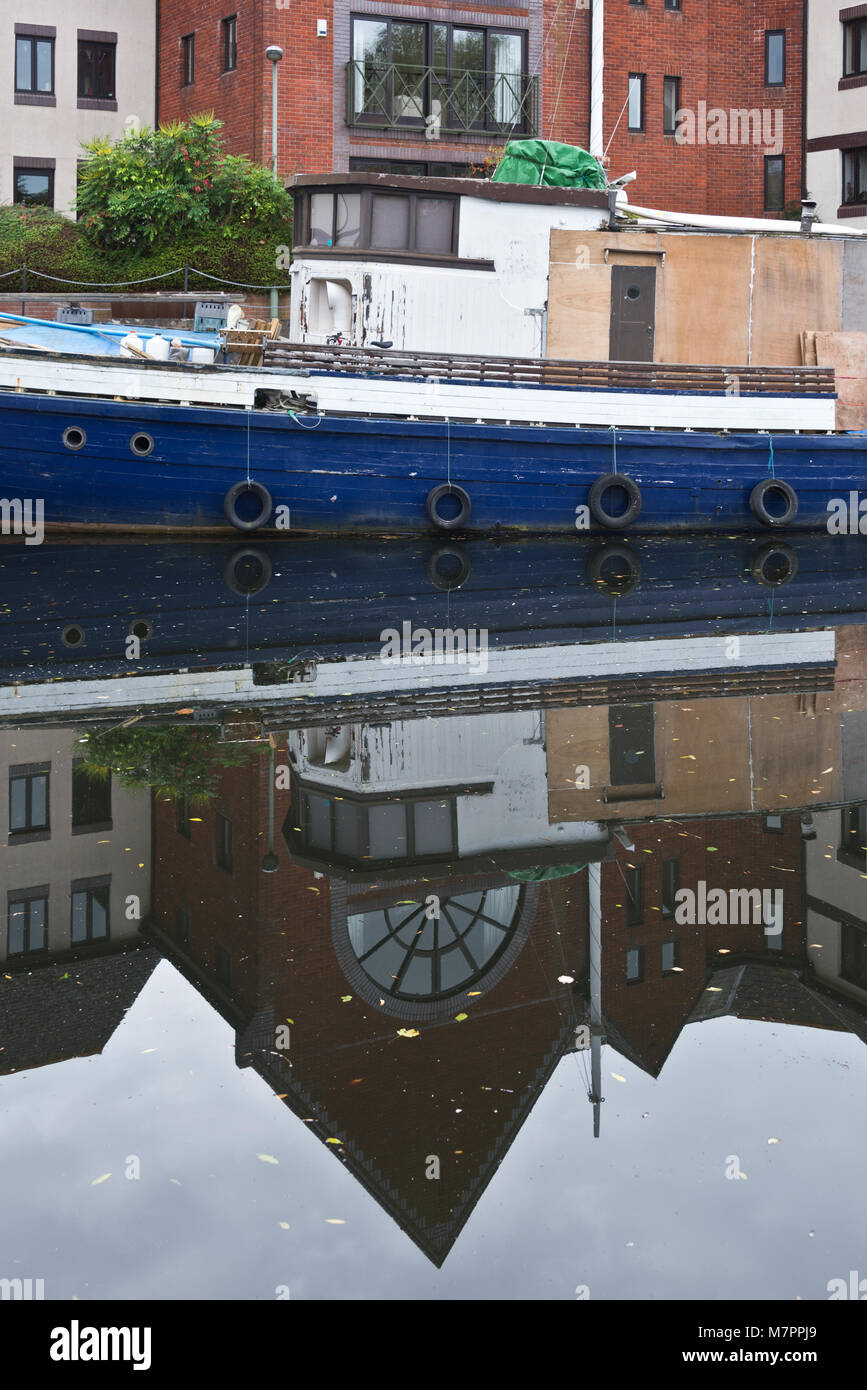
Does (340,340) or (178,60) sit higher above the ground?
(178,60)

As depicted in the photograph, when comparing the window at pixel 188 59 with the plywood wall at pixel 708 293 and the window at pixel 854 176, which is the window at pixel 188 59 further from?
the plywood wall at pixel 708 293

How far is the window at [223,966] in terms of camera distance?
566 cm

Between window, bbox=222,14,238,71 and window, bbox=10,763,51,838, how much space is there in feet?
89.0

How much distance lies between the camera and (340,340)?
60.7 ft

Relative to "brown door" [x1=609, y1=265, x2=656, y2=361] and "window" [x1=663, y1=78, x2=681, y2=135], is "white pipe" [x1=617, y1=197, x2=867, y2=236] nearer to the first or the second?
"brown door" [x1=609, y1=265, x2=656, y2=361]

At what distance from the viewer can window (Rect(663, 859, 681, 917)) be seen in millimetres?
6402

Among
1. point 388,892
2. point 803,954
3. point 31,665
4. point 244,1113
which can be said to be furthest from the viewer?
point 31,665

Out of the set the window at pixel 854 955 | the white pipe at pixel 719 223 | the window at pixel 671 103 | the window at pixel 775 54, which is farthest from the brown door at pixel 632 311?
the window at pixel 775 54

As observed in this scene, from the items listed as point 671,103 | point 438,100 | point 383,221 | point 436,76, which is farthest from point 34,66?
point 383,221

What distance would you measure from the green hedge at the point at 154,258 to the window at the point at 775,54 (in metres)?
13.8

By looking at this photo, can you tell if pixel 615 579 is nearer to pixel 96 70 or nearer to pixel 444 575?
pixel 444 575

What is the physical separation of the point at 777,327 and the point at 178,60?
1926 centimetres
